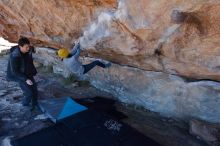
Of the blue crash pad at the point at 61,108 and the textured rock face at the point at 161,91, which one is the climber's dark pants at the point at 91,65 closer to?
the textured rock face at the point at 161,91

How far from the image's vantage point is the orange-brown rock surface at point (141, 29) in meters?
4.59

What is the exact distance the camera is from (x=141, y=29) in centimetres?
506

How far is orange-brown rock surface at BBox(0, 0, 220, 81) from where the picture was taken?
15.1 feet

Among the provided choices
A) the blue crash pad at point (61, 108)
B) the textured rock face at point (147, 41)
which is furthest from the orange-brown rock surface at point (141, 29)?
the blue crash pad at point (61, 108)

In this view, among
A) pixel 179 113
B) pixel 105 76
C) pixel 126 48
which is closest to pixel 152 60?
pixel 126 48

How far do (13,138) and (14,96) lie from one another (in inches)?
72.6

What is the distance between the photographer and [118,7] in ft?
16.5

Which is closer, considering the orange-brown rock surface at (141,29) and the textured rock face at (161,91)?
the orange-brown rock surface at (141,29)

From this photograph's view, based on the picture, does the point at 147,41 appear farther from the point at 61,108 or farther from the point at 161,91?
the point at 61,108

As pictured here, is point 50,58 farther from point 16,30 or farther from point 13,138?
point 13,138

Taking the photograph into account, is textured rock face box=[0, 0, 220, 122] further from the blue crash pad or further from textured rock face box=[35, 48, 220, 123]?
the blue crash pad

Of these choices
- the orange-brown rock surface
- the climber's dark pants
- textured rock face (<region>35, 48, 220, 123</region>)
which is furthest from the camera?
the climber's dark pants

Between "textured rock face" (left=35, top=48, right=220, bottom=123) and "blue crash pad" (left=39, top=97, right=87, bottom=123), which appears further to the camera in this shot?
"blue crash pad" (left=39, top=97, right=87, bottom=123)

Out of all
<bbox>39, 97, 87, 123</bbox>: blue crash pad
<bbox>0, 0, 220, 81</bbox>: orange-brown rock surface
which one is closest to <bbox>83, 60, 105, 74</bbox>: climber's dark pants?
<bbox>0, 0, 220, 81</bbox>: orange-brown rock surface
